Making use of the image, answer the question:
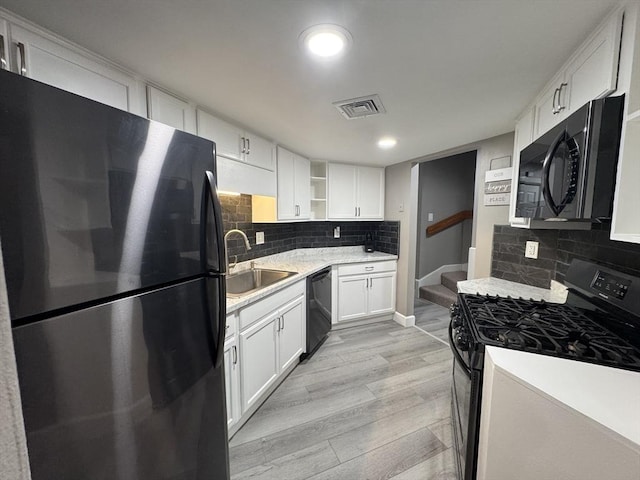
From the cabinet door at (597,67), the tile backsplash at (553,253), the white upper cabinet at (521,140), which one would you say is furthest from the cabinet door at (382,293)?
the cabinet door at (597,67)

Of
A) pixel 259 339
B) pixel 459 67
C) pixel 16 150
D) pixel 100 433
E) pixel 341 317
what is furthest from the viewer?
pixel 341 317

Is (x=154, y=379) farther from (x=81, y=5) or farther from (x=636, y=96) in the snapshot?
(x=636, y=96)

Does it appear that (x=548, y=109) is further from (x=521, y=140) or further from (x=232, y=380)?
(x=232, y=380)

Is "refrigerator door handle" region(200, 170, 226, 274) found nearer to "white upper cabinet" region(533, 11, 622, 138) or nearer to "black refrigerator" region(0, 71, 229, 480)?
"black refrigerator" region(0, 71, 229, 480)

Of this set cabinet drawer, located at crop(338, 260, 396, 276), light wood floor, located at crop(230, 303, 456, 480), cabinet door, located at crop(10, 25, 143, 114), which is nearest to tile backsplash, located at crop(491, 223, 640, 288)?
light wood floor, located at crop(230, 303, 456, 480)

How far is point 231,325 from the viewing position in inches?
61.1

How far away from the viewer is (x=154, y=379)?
2.69ft

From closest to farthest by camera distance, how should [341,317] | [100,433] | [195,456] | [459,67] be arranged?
[100,433] → [195,456] → [459,67] → [341,317]

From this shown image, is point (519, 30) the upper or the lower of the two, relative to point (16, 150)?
upper

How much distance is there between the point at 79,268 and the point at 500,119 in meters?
2.45

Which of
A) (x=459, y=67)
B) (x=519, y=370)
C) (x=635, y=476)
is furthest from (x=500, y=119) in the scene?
(x=635, y=476)

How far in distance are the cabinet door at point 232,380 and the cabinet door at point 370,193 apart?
7.96ft

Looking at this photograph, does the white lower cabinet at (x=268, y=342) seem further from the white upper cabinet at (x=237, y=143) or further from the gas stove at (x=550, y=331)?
the gas stove at (x=550, y=331)

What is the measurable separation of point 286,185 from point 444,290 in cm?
316
